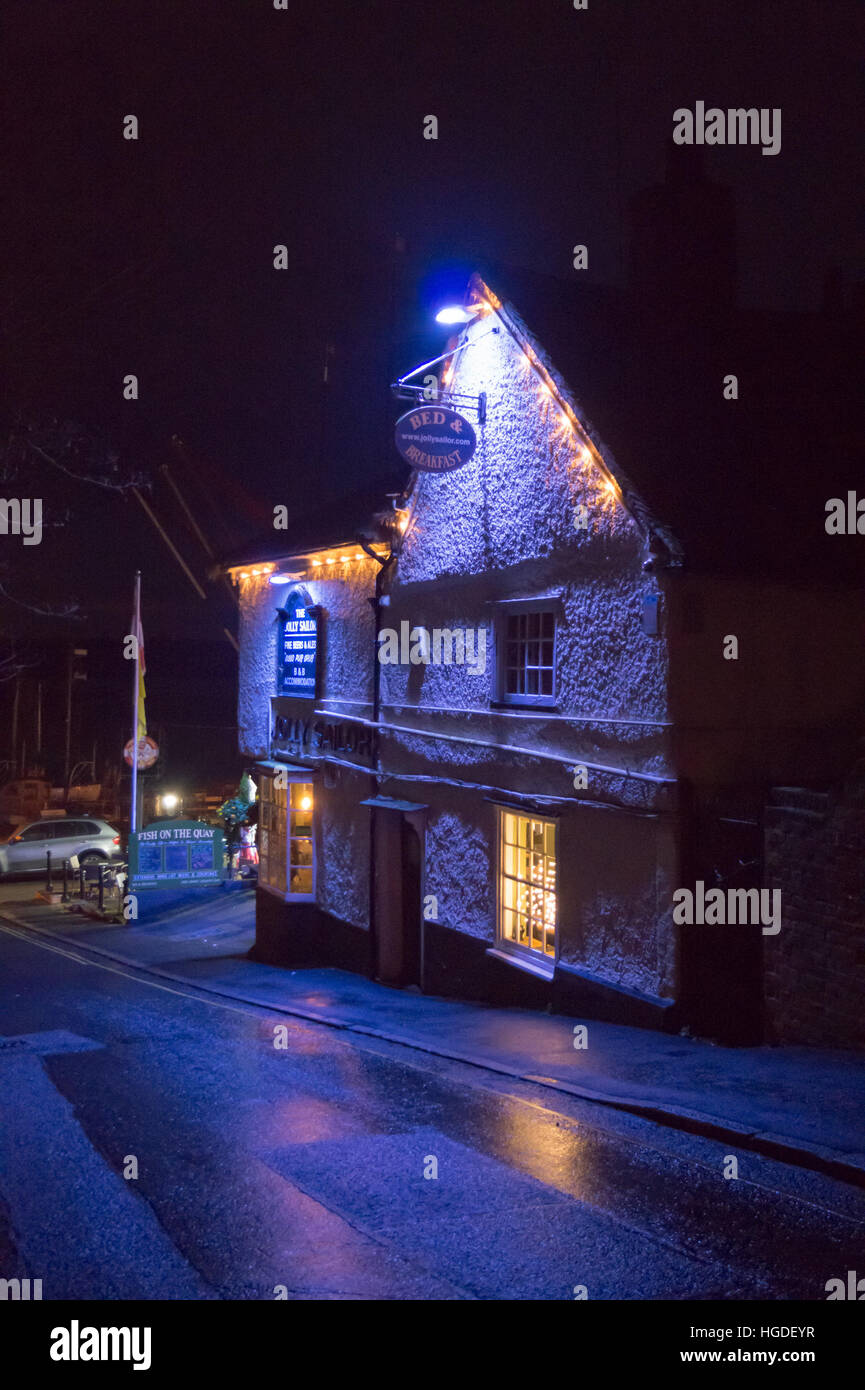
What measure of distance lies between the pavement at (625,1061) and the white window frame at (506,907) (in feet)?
2.08

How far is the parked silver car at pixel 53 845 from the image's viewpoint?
99.9 feet

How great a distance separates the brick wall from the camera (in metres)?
9.59

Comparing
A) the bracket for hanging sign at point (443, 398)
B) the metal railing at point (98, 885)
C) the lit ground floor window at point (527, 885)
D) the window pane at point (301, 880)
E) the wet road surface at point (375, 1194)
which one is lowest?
the metal railing at point (98, 885)

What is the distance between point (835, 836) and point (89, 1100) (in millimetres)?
6755

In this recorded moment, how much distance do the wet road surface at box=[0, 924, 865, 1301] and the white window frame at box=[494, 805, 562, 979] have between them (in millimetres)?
2867

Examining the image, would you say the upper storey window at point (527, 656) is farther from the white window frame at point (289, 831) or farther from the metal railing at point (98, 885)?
the metal railing at point (98, 885)

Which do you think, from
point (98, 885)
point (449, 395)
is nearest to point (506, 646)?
point (449, 395)

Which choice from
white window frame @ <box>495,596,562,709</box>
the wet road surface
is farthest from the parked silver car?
the wet road surface

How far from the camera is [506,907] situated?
46.0 feet

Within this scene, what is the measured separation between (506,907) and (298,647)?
22.6 feet

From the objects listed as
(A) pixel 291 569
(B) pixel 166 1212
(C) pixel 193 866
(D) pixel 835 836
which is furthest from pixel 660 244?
(C) pixel 193 866

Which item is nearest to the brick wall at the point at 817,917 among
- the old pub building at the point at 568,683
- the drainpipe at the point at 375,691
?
the old pub building at the point at 568,683

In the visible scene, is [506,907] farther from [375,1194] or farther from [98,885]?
[98,885]

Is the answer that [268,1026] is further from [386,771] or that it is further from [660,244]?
[660,244]
